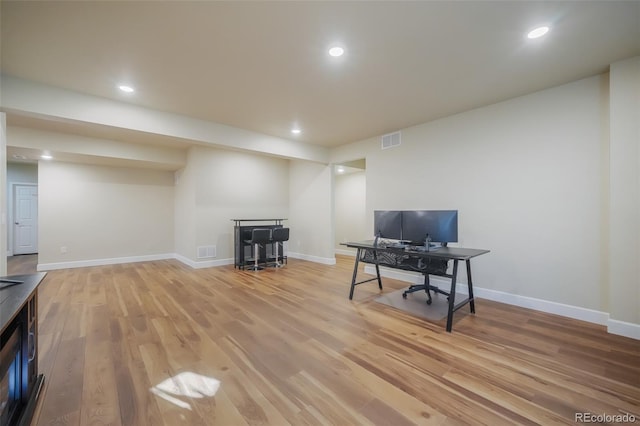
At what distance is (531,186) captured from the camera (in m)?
3.22

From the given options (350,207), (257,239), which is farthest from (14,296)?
(350,207)

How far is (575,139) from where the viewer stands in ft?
9.63

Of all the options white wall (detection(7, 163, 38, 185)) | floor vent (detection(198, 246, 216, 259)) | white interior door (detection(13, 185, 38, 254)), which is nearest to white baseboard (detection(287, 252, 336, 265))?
floor vent (detection(198, 246, 216, 259))

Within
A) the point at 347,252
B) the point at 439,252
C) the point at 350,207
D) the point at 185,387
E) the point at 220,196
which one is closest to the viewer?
the point at 185,387

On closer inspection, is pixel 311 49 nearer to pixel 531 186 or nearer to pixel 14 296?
pixel 14 296

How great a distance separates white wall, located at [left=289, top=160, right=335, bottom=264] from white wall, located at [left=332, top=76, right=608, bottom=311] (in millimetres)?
2320

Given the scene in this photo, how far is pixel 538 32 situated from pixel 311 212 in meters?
4.97

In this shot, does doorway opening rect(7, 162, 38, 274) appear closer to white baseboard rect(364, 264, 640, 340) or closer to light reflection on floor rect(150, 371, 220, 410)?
light reflection on floor rect(150, 371, 220, 410)

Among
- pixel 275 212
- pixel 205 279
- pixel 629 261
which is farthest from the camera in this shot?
pixel 275 212

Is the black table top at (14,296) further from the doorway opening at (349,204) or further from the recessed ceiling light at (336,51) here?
the doorway opening at (349,204)

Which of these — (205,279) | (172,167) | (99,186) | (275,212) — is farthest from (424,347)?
(99,186)

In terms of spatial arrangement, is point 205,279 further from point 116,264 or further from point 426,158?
point 426,158

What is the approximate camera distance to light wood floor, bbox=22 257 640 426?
155 centimetres

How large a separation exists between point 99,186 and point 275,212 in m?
3.96
